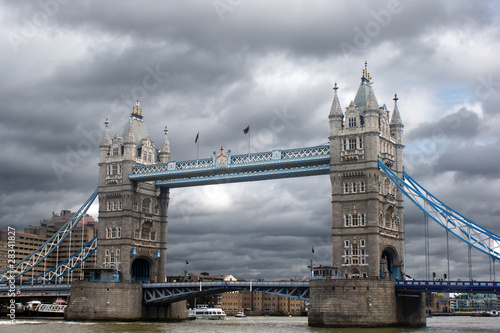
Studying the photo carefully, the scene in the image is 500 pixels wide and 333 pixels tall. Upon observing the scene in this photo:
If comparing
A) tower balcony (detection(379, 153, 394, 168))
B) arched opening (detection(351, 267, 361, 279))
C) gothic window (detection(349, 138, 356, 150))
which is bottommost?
arched opening (detection(351, 267, 361, 279))

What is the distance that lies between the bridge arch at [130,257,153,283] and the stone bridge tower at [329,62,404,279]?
36.7 metres

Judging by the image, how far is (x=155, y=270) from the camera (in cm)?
11319

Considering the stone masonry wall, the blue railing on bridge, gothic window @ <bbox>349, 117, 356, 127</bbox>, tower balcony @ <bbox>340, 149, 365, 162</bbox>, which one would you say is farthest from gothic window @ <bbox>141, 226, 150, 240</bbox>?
the blue railing on bridge

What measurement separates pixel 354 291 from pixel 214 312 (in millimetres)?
56232

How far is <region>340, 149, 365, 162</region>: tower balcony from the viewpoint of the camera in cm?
9025

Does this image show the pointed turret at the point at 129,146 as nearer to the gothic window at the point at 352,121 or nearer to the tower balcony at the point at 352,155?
the tower balcony at the point at 352,155

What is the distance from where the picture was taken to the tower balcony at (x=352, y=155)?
296 feet

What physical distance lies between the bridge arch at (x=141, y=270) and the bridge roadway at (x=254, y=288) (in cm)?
802

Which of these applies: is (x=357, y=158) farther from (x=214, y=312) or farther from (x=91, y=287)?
(x=214, y=312)

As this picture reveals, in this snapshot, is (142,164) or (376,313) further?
(142,164)

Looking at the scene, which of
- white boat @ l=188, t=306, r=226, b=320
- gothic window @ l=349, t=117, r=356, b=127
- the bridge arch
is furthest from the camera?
white boat @ l=188, t=306, r=226, b=320

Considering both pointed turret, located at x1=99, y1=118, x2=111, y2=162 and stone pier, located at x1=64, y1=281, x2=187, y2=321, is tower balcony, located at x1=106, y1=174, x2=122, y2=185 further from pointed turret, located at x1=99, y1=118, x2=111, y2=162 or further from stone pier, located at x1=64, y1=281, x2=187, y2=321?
stone pier, located at x1=64, y1=281, x2=187, y2=321

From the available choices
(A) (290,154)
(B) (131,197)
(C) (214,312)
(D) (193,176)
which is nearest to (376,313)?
(A) (290,154)

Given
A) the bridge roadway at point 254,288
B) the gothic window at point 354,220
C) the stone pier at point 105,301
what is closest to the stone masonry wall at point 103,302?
the stone pier at point 105,301
